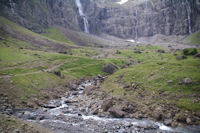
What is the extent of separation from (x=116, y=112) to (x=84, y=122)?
997cm

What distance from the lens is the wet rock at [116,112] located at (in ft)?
152

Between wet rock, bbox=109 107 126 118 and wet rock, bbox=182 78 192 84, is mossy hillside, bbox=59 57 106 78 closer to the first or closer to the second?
wet rock, bbox=109 107 126 118

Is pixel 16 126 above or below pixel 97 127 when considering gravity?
above

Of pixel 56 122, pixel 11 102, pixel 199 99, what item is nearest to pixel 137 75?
pixel 199 99

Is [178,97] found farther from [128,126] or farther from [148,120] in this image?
[128,126]

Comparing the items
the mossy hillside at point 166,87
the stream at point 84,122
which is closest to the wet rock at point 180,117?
the stream at point 84,122

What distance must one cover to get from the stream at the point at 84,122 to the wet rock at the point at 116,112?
5.28 ft

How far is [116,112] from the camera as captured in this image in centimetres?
4691

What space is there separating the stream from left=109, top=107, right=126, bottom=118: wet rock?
1608 millimetres

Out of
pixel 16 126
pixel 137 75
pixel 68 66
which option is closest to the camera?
pixel 16 126

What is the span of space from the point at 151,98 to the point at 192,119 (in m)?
14.8

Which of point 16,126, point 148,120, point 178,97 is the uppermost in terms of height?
point 16,126

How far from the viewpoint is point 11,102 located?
54219mm

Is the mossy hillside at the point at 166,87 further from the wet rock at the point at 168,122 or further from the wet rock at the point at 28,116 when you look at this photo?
the wet rock at the point at 28,116
